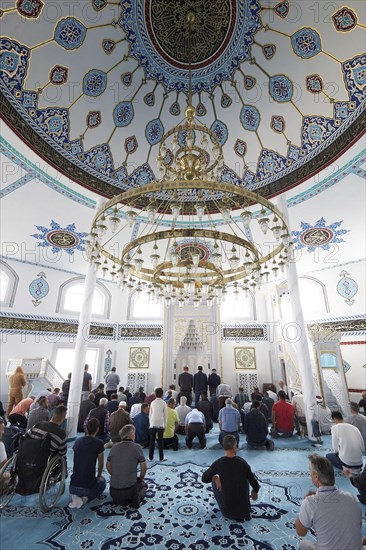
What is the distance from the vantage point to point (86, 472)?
278 centimetres

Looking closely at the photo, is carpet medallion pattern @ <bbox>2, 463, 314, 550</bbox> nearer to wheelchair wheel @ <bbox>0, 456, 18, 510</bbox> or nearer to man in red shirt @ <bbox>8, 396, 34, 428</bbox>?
wheelchair wheel @ <bbox>0, 456, 18, 510</bbox>

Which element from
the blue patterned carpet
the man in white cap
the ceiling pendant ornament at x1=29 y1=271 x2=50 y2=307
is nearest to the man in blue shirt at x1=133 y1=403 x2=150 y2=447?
the man in white cap

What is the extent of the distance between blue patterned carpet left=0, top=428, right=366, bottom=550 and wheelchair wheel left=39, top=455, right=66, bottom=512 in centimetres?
9

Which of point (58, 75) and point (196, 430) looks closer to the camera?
point (58, 75)

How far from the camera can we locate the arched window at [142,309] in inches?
404

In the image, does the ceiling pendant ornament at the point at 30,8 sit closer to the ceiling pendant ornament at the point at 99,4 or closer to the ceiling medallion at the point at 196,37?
the ceiling pendant ornament at the point at 99,4

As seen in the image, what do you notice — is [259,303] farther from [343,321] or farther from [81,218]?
[81,218]

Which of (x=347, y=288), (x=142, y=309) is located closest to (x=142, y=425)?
(x=142, y=309)

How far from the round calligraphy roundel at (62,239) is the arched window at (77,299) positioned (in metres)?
1.82

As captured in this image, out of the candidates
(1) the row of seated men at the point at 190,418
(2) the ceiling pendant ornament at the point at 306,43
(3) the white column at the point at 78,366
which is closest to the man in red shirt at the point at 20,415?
(1) the row of seated men at the point at 190,418

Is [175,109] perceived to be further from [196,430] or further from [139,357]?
[139,357]

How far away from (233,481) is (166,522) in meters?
0.73

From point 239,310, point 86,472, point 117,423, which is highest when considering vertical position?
point 239,310

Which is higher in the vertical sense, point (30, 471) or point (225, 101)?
point (225, 101)
